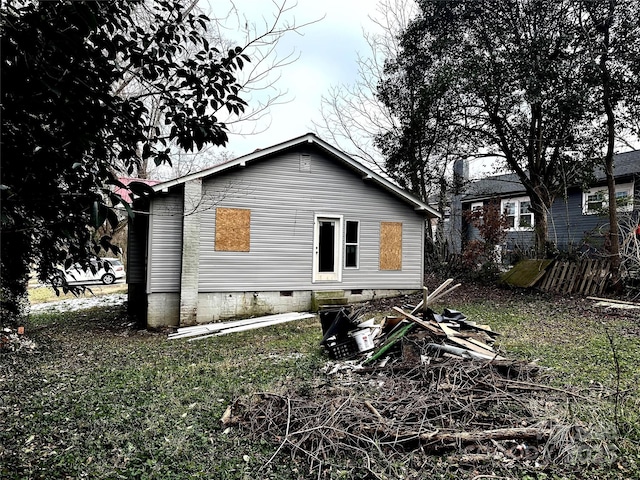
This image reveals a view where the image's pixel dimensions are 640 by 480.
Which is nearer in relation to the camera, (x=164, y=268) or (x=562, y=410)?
(x=562, y=410)

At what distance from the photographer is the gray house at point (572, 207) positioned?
13867 millimetres

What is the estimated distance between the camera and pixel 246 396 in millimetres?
4328

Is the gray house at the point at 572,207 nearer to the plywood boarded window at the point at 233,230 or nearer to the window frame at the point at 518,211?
the window frame at the point at 518,211

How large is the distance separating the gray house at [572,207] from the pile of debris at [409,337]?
316 inches

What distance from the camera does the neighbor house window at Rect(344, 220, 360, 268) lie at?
37.6 feet

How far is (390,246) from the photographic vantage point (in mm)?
11945

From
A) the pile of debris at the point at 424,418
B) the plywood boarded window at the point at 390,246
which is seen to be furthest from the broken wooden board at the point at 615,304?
the pile of debris at the point at 424,418

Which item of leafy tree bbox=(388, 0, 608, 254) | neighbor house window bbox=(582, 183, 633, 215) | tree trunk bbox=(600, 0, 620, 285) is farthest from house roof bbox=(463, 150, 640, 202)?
tree trunk bbox=(600, 0, 620, 285)

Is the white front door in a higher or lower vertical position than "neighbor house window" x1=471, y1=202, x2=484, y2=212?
lower

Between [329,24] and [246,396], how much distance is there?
3.95 m

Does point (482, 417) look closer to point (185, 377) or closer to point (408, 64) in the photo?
point (185, 377)

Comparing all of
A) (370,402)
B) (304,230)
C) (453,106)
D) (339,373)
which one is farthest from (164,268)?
(453,106)

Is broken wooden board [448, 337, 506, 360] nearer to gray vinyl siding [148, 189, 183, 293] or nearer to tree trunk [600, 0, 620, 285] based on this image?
gray vinyl siding [148, 189, 183, 293]

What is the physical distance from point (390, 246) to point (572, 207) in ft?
31.4
